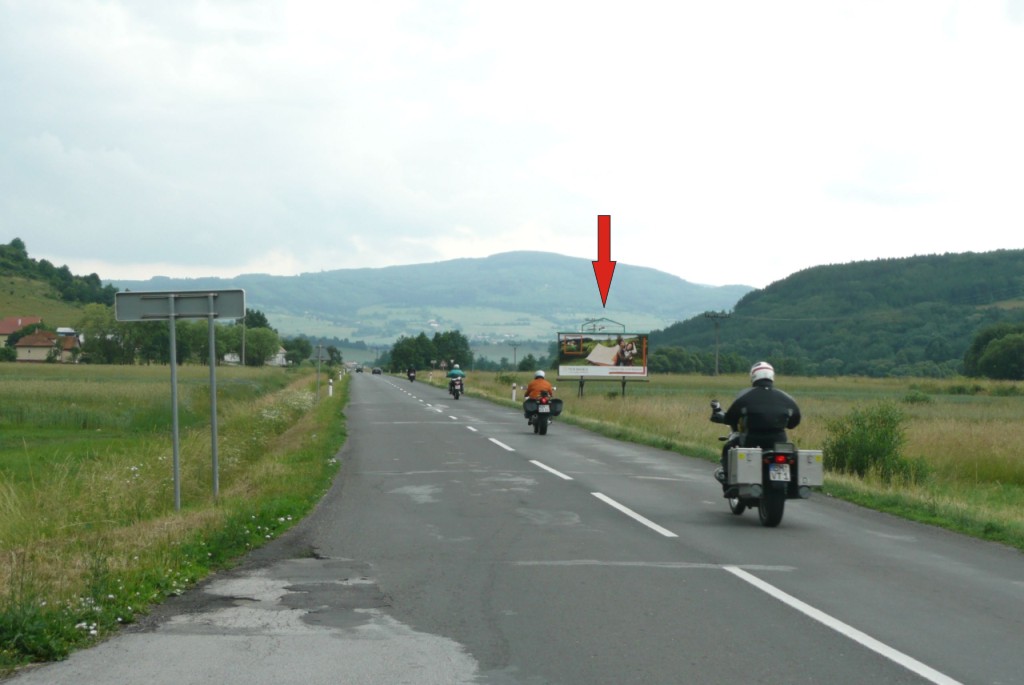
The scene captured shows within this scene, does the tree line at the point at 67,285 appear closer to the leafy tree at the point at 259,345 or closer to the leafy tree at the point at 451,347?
the leafy tree at the point at 259,345

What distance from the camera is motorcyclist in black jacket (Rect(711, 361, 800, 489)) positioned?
12234 millimetres

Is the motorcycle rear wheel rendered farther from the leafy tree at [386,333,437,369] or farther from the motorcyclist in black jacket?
the leafy tree at [386,333,437,369]

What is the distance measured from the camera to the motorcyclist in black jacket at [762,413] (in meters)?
12.2

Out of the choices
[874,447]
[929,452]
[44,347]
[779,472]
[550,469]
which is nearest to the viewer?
[779,472]

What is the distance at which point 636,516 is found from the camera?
506 inches

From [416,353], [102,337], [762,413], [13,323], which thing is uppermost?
[13,323]

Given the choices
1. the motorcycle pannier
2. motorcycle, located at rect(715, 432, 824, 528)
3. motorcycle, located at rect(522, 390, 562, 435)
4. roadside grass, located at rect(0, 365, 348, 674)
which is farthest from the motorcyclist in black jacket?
motorcycle, located at rect(522, 390, 562, 435)

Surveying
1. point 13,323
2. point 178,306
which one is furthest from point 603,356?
point 13,323

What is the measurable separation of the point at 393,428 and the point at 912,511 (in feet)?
63.1

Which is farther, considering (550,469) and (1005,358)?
(1005,358)

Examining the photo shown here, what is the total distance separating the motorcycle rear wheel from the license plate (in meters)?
0.16

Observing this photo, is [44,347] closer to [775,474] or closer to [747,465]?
[747,465]

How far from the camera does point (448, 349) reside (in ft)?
573

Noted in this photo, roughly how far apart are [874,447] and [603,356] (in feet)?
98.8
